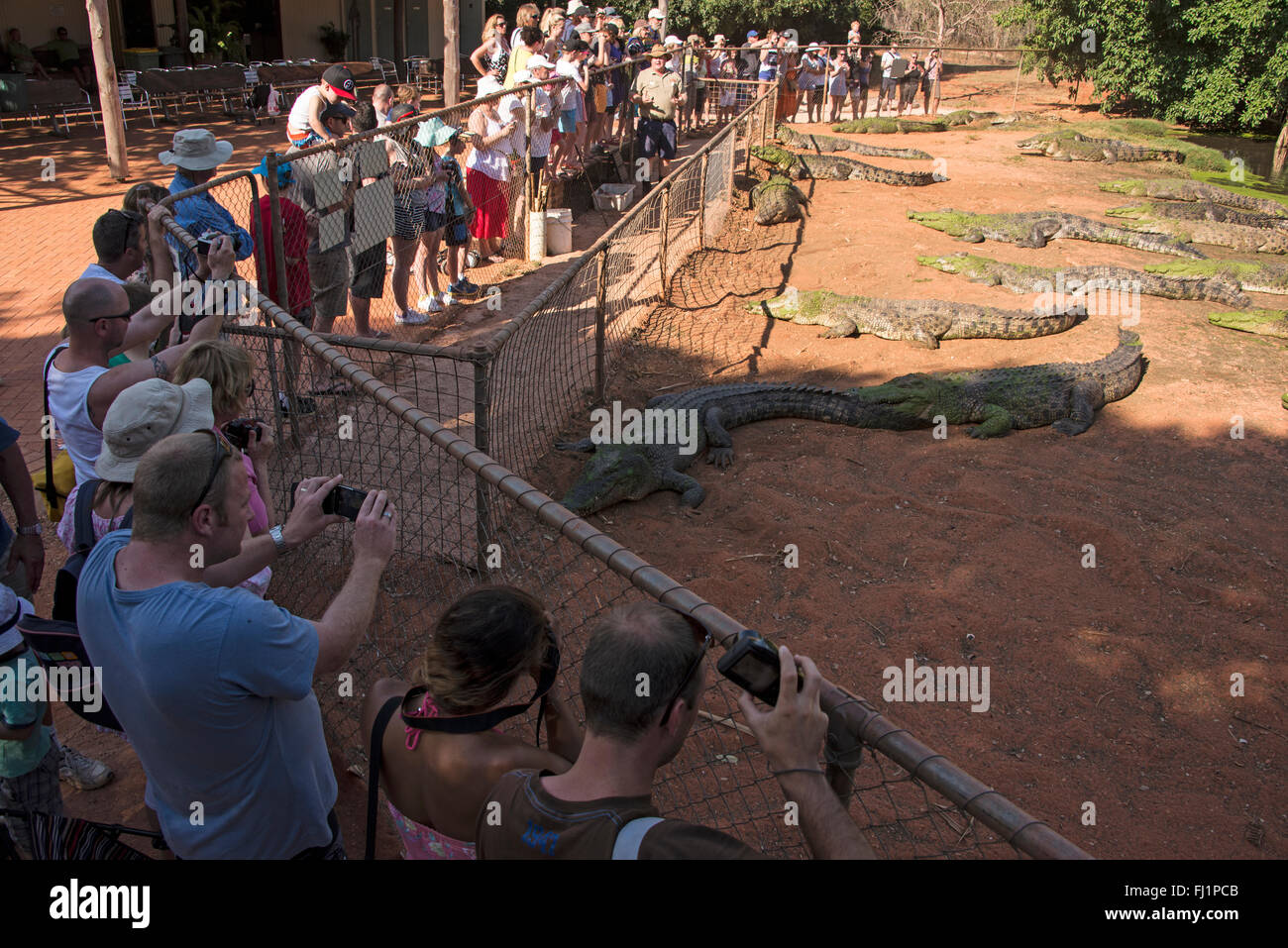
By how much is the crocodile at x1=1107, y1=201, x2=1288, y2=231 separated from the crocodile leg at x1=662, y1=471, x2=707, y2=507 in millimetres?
11833

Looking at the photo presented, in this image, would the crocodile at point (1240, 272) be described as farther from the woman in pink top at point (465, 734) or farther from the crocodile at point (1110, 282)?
the woman in pink top at point (465, 734)

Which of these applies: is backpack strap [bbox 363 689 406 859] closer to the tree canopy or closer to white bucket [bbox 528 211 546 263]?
white bucket [bbox 528 211 546 263]

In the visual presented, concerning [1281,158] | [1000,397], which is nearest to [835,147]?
[1281,158]

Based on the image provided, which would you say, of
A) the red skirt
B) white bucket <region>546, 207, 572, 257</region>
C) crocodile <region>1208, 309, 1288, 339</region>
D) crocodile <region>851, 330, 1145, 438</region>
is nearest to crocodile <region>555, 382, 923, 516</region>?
crocodile <region>851, 330, 1145, 438</region>

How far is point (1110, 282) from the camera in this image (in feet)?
34.0

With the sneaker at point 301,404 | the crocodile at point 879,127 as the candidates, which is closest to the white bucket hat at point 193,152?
the sneaker at point 301,404

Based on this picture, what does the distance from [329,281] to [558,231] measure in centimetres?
475

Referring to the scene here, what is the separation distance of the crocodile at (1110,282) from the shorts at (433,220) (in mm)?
6436

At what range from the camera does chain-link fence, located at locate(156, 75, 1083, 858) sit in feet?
6.31

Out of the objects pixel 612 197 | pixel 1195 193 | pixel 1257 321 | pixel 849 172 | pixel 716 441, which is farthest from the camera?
pixel 849 172

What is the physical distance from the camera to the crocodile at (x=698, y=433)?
5633mm

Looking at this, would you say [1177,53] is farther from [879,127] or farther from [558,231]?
[558,231]
